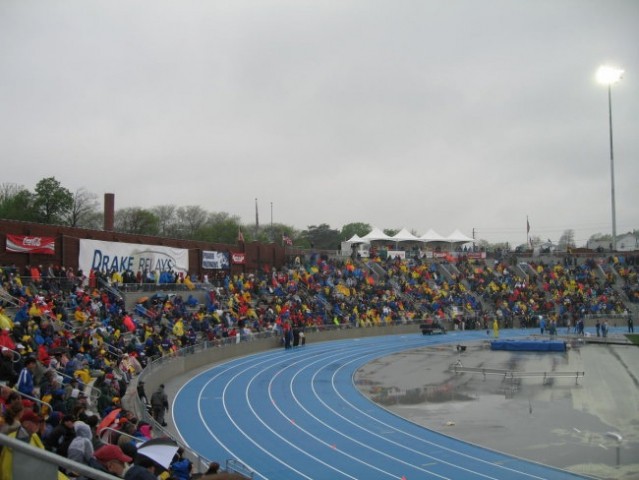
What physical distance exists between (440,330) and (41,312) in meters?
32.9

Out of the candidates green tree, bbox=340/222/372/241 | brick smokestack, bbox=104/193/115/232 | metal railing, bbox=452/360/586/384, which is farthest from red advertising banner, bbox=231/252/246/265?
green tree, bbox=340/222/372/241

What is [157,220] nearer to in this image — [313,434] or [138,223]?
[138,223]

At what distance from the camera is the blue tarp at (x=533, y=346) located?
37062 millimetres

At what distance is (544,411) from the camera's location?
69.3ft

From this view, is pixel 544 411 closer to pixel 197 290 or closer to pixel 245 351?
pixel 245 351

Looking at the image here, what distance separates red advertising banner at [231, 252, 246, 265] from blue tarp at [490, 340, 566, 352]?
838 inches

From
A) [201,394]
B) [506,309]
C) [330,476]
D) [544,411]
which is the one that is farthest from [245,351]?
[506,309]

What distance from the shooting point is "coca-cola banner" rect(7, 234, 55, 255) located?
97.6 ft

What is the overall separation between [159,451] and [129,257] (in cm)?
3191

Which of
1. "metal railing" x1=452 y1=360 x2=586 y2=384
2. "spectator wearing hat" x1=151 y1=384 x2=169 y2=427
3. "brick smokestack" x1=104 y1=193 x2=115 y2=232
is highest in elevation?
"brick smokestack" x1=104 y1=193 x2=115 y2=232

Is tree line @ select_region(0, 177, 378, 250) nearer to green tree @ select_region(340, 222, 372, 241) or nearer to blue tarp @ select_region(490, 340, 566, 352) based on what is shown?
green tree @ select_region(340, 222, 372, 241)

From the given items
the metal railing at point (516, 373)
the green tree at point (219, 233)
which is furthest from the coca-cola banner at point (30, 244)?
the green tree at point (219, 233)

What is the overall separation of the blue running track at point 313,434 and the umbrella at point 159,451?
328 inches

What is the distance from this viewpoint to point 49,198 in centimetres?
5475
